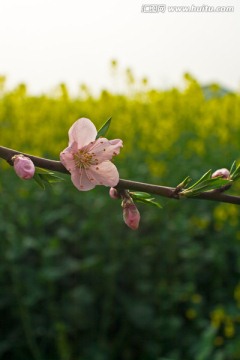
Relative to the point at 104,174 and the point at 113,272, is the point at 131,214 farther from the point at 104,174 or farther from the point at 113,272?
the point at 113,272

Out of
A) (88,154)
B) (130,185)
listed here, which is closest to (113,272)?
(88,154)

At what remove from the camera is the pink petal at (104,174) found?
618 mm

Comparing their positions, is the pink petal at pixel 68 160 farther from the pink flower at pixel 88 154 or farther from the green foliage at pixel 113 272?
the green foliage at pixel 113 272

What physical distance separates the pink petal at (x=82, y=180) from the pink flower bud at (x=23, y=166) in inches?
3.6

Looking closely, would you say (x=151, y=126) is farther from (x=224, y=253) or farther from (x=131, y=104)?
(x=224, y=253)

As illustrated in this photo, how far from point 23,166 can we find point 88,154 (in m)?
0.15

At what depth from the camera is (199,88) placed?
4293 millimetres

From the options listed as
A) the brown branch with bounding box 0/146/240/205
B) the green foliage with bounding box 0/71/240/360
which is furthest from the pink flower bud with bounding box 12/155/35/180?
the green foliage with bounding box 0/71/240/360

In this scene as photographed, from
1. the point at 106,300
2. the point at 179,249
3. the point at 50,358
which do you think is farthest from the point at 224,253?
the point at 50,358

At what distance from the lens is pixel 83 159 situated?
28.1 inches

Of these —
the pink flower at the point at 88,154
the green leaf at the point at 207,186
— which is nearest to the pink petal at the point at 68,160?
the pink flower at the point at 88,154

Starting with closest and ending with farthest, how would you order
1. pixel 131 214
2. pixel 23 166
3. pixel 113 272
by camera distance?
pixel 23 166 → pixel 131 214 → pixel 113 272

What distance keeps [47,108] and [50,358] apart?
6.46ft

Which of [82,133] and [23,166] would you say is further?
[82,133]
